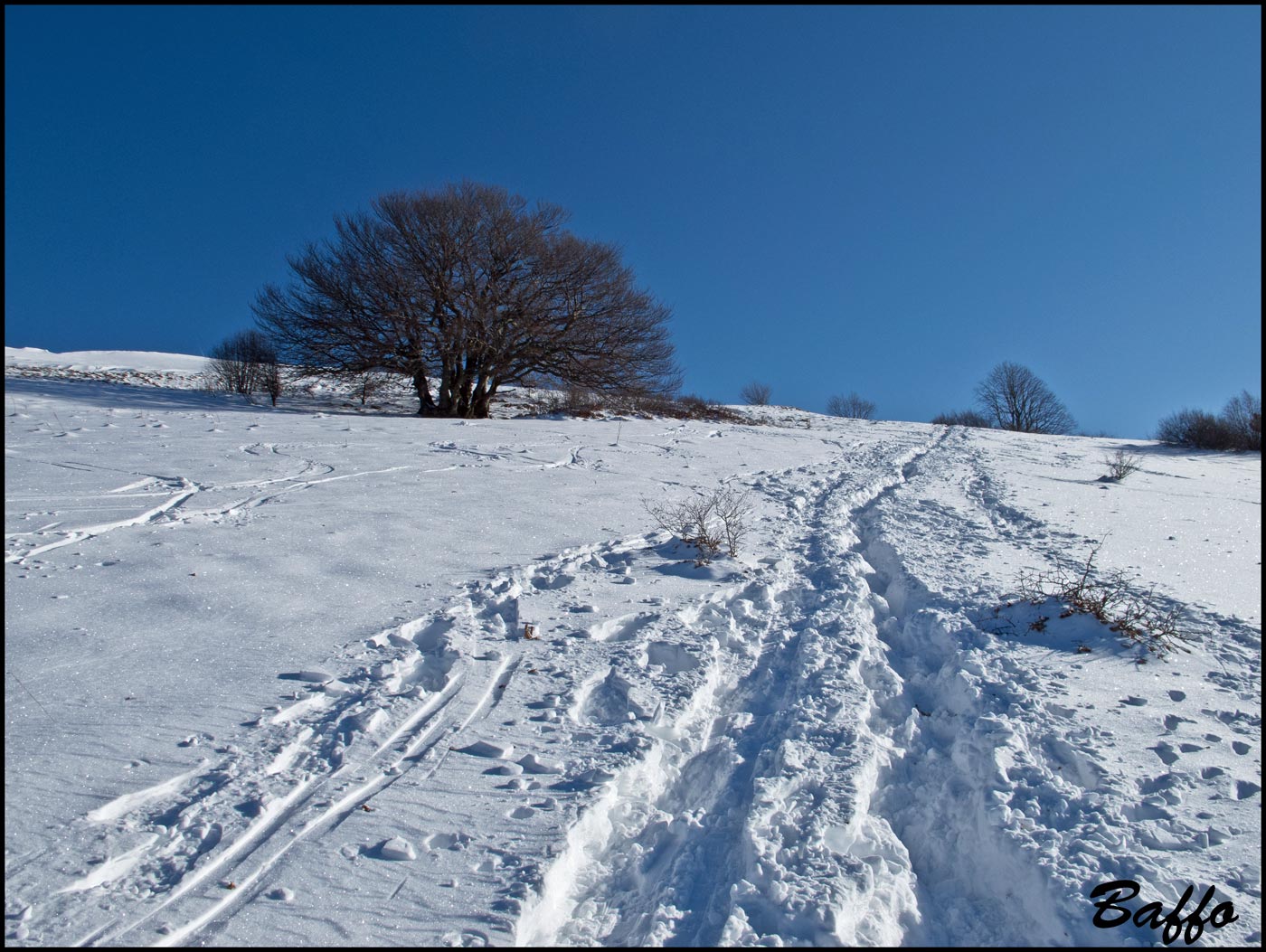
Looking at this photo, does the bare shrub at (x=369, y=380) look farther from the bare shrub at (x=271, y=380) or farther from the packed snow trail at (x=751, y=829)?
the packed snow trail at (x=751, y=829)

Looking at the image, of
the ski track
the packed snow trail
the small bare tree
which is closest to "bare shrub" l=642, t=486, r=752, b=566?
the ski track

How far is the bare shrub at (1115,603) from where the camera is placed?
3684 mm

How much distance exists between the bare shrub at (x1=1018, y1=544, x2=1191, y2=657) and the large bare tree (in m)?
13.5

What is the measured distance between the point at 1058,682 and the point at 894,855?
1.70 metres

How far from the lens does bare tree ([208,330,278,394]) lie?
60.3ft

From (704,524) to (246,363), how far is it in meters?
18.3

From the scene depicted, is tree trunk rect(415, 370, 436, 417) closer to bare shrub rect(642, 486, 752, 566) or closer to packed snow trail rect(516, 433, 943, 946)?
bare shrub rect(642, 486, 752, 566)

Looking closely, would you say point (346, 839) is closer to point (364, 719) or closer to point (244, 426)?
point (364, 719)

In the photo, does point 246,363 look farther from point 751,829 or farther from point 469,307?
point 751,829

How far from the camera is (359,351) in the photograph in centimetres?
1595

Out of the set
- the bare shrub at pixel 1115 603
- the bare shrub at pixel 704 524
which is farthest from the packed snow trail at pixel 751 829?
the bare shrub at pixel 704 524

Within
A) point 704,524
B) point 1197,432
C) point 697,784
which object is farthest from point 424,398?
point 1197,432

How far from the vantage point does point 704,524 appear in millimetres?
5605

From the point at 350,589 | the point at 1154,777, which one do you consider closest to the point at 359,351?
the point at 350,589
